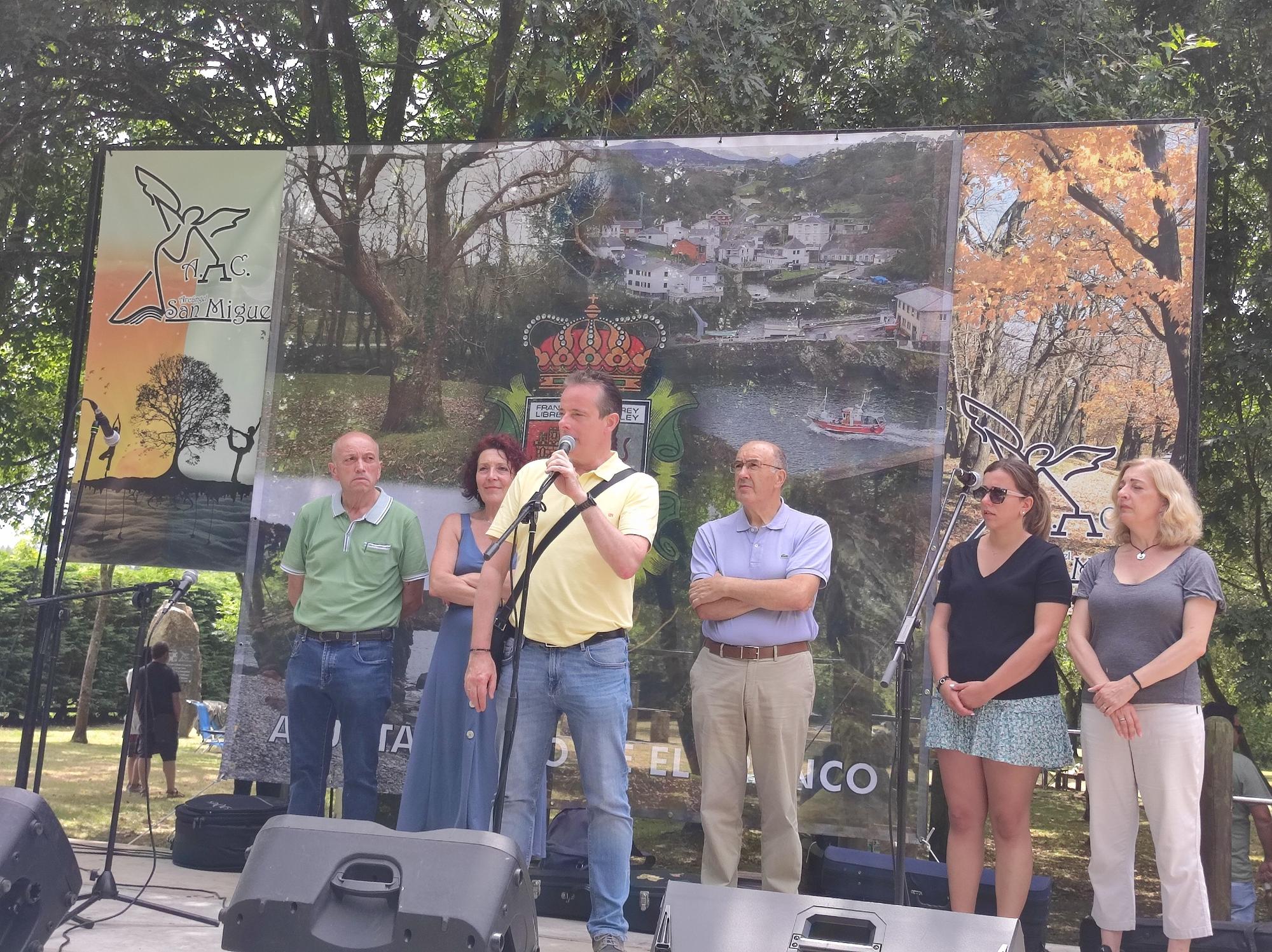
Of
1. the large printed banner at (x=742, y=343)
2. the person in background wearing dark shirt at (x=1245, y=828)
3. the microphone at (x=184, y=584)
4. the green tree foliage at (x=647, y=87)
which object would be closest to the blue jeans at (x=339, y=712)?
the large printed banner at (x=742, y=343)

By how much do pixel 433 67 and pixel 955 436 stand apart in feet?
16.9

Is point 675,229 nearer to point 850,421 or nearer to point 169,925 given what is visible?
point 850,421

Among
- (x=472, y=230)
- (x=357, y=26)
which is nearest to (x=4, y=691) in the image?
(x=357, y=26)

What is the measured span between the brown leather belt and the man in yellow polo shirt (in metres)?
0.60

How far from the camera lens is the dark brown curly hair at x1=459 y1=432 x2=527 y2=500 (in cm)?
441

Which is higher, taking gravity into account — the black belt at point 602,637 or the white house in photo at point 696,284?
the white house in photo at point 696,284

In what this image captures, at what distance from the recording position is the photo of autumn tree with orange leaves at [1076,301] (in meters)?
4.44

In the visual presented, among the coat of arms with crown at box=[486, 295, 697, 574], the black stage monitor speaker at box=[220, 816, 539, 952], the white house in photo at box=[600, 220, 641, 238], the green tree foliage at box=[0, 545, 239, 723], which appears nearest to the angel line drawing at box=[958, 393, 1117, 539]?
the coat of arms with crown at box=[486, 295, 697, 574]

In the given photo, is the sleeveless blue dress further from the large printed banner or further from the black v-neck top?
the black v-neck top

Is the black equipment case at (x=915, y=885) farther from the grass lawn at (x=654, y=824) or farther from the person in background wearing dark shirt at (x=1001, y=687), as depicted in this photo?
the grass lawn at (x=654, y=824)

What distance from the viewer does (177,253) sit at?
5.54 metres

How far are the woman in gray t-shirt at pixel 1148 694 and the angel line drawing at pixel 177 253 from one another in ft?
13.0

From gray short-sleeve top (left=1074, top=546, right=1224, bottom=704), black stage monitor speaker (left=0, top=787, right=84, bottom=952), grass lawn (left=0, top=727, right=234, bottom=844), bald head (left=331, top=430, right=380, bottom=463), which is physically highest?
bald head (left=331, top=430, right=380, bottom=463)

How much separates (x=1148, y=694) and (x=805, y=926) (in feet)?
5.33
